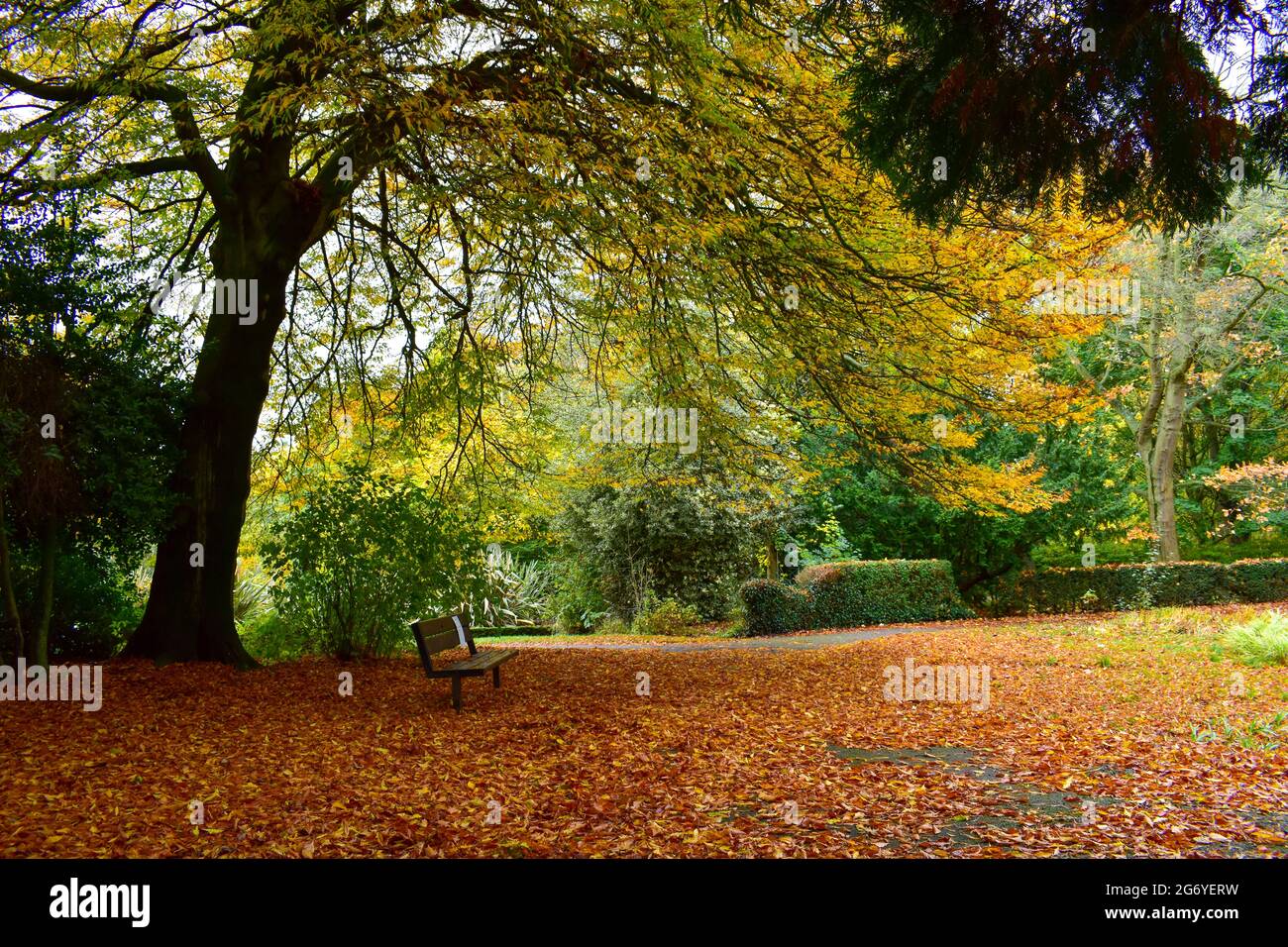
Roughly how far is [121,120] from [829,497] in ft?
56.0

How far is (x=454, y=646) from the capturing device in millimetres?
7910

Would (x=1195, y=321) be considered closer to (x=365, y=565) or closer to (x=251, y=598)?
(x=365, y=565)

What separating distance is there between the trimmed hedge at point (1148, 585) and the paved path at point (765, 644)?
5.10 metres

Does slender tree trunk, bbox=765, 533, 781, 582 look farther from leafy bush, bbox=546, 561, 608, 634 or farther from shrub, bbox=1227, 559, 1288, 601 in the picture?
shrub, bbox=1227, 559, 1288, 601

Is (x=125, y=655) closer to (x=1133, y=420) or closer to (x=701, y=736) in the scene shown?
(x=701, y=736)

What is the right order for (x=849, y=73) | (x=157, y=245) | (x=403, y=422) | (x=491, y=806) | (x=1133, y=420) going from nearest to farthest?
(x=849, y=73), (x=491, y=806), (x=157, y=245), (x=403, y=422), (x=1133, y=420)

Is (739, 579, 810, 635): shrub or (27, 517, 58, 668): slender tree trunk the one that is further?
(739, 579, 810, 635): shrub

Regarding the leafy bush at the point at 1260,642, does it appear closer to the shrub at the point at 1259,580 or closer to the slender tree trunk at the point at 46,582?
the shrub at the point at 1259,580

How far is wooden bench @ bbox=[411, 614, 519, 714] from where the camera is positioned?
22.5 ft

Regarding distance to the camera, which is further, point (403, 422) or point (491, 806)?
point (403, 422)

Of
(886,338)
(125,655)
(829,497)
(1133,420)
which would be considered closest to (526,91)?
(886,338)

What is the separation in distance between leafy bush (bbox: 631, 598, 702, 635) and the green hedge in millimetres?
1349

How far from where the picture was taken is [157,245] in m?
9.13

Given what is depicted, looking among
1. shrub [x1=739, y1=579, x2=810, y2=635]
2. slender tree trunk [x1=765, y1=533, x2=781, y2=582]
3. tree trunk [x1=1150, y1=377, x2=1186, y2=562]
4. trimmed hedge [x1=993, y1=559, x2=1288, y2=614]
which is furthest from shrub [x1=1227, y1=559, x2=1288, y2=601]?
shrub [x1=739, y1=579, x2=810, y2=635]
